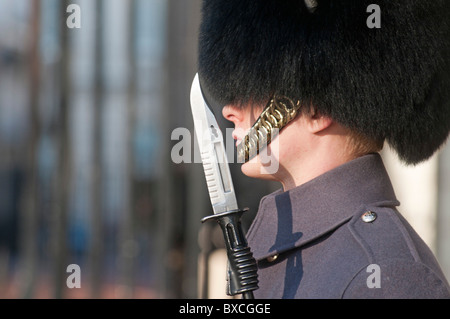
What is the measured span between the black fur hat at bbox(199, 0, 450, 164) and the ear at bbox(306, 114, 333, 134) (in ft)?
0.05

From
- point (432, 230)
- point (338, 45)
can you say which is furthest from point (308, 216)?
point (432, 230)

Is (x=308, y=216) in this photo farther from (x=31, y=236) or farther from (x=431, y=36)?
(x=31, y=236)

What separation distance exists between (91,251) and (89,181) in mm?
353

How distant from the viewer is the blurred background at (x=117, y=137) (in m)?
3.20

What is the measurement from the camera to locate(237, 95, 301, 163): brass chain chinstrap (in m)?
1.44

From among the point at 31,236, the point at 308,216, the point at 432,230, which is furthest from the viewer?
the point at 432,230

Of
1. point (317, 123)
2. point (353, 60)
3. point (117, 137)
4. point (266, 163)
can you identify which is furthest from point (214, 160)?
point (117, 137)

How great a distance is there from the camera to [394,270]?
1.23m

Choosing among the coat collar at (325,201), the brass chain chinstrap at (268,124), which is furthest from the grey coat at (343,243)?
the brass chain chinstrap at (268,124)

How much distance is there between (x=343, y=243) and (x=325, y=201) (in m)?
0.12

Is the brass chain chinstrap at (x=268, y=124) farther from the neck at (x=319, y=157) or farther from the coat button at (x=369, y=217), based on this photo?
the coat button at (x=369, y=217)

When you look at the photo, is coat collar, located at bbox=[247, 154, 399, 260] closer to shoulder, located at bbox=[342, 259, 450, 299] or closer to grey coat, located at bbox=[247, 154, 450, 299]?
grey coat, located at bbox=[247, 154, 450, 299]

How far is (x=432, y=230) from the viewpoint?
368 cm

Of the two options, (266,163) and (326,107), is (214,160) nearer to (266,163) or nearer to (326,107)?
(266,163)
